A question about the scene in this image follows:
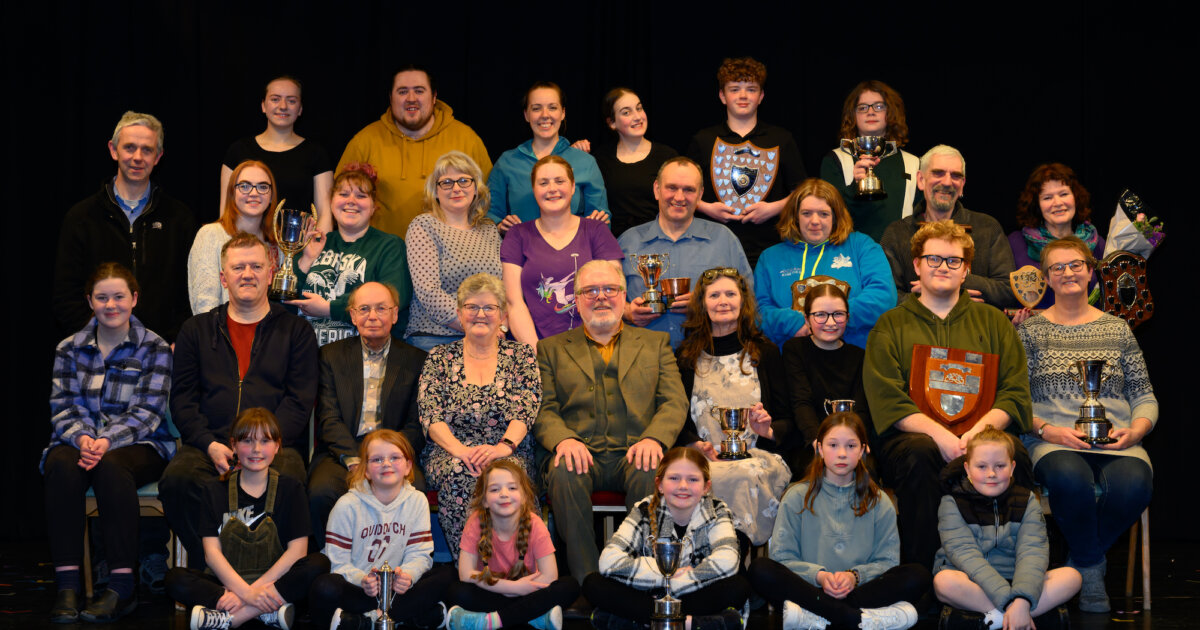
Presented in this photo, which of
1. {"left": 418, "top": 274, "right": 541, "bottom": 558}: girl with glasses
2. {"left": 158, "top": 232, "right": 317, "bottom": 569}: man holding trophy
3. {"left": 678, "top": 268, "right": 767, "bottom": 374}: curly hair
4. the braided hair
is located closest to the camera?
the braided hair

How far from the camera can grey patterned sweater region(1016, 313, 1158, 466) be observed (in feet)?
16.9

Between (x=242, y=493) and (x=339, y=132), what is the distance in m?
3.02

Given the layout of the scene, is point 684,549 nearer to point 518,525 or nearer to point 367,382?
point 518,525

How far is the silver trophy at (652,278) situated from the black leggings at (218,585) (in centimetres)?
188

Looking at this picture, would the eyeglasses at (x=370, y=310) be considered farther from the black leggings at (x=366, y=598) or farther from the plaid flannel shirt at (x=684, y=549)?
the plaid flannel shirt at (x=684, y=549)

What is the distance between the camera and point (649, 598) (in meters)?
4.41

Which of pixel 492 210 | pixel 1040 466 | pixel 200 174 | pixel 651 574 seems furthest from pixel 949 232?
pixel 200 174

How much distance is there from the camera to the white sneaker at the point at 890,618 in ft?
14.2

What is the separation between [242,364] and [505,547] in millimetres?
1526

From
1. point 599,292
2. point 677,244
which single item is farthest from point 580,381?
point 677,244

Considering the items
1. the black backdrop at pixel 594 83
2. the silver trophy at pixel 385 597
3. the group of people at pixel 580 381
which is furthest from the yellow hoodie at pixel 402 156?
the silver trophy at pixel 385 597

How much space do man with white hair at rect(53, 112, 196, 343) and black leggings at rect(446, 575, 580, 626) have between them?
89.0 inches

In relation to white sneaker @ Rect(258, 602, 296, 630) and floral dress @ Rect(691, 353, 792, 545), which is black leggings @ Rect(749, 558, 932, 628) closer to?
floral dress @ Rect(691, 353, 792, 545)

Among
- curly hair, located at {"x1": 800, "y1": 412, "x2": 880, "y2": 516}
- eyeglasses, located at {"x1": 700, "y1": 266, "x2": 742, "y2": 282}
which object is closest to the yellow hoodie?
eyeglasses, located at {"x1": 700, "y1": 266, "x2": 742, "y2": 282}
